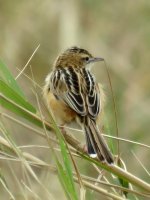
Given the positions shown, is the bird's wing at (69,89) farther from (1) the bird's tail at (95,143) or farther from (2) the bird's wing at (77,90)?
(1) the bird's tail at (95,143)

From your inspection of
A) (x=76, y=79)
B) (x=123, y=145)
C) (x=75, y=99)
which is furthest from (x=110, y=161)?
(x=123, y=145)

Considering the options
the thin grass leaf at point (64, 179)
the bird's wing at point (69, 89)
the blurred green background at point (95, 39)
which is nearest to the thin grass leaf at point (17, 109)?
the thin grass leaf at point (64, 179)

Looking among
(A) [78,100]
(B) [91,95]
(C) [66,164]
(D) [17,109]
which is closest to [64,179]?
(C) [66,164]

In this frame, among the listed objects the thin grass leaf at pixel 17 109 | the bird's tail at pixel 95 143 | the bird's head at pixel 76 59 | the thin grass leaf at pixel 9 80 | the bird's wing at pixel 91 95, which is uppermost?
the thin grass leaf at pixel 9 80

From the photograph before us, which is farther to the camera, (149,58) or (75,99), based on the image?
(149,58)

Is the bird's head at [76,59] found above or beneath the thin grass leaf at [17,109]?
beneath

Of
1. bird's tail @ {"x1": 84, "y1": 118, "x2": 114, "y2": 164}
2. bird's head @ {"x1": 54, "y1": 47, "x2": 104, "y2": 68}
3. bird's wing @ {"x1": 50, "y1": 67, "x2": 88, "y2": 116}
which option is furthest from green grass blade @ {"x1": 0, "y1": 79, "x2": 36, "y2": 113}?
bird's head @ {"x1": 54, "y1": 47, "x2": 104, "y2": 68}

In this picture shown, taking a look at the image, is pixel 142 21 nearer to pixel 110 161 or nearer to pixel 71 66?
pixel 71 66

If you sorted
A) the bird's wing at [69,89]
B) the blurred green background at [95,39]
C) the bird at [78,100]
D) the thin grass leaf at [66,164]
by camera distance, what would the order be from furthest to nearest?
the blurred green background at [95,39], the bird's wing at [69,89], the bird at [78,100], the thin grass leaf at [66,164]
